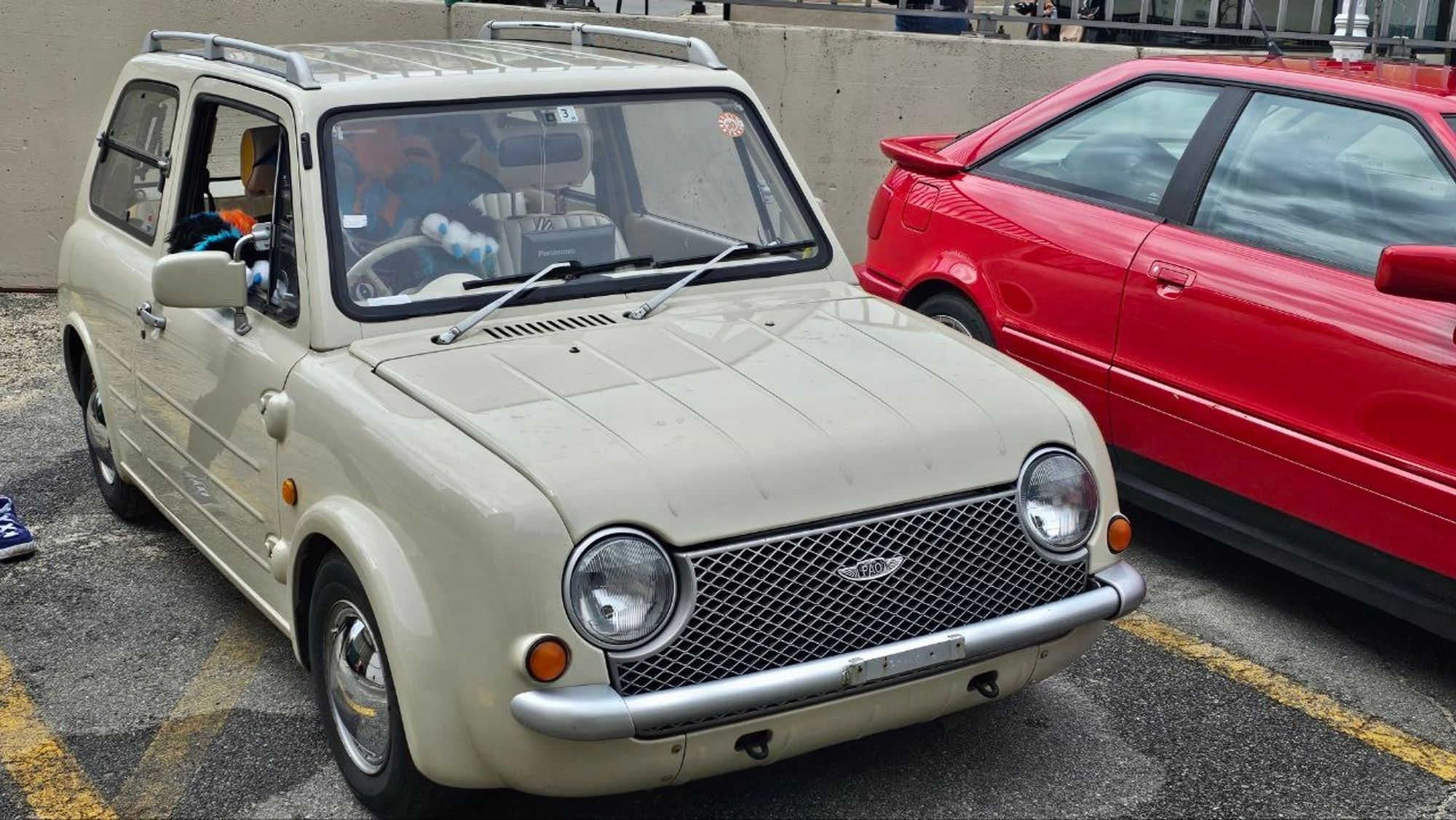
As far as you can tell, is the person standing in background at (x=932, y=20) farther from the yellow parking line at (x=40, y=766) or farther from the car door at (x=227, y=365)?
the yellow parking line at (x=40, y=766)

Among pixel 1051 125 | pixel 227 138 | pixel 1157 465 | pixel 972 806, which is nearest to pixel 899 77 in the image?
pixel 1051 125

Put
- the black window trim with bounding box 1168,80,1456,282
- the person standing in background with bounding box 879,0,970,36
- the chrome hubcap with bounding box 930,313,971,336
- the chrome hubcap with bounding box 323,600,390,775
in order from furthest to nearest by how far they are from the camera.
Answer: the person standing in background with bounding box 879,0,970,36
the chrome hubcap with bounding box 930,313,971,336
the black window trim with bounding box 1168,80,1456,282
the chrome hubcap with bounding box 323,600,390,775

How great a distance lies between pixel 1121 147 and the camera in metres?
5.24

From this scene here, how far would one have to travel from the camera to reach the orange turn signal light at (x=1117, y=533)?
3.50 meters

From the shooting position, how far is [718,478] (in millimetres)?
3047

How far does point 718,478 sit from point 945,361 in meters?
0.89

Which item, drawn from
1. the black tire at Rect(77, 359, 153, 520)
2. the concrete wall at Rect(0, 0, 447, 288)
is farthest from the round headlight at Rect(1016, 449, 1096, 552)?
the concrete wall at Rect(0, 0, 447, 288)

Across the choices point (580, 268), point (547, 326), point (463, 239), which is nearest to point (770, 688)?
point (547, 326)

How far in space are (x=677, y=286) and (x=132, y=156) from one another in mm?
2111

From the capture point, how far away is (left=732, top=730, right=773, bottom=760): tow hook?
305cm

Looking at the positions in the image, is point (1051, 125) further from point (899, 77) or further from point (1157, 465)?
point (899, 77)

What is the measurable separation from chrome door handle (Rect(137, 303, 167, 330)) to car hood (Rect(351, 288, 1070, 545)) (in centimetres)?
110

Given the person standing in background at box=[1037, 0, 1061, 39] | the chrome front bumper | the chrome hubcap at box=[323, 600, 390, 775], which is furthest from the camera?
the person standing in background at box=[1037, 0, 1061, 39]

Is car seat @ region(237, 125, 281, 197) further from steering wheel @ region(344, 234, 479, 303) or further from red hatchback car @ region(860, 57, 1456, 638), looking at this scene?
red hatchback car @ region(860, 57, 1456, 638)
